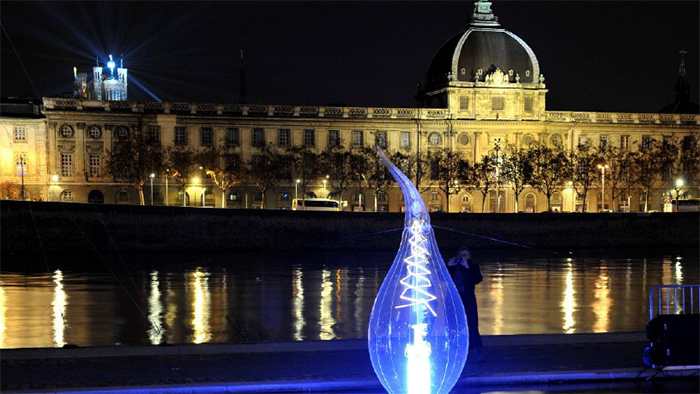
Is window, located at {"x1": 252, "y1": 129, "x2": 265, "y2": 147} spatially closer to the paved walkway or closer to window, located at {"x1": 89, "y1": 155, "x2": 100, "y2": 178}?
window, located at {"x1": 89, "y1": 155, "x2": 100, "y2": 178}

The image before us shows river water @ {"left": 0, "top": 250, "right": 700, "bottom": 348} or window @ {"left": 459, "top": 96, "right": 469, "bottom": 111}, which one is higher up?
window @ {"left": 459, "top": 96, "right": 469, "bottom": 111}

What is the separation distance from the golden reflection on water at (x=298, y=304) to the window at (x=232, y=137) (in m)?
56.2

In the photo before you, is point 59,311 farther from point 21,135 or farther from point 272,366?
point 21,135

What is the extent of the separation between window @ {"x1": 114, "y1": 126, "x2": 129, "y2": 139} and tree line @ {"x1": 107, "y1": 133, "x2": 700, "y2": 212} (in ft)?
1.89

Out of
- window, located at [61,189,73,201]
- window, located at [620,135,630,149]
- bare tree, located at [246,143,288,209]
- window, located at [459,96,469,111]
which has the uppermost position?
window, located at [459,96,469,111]

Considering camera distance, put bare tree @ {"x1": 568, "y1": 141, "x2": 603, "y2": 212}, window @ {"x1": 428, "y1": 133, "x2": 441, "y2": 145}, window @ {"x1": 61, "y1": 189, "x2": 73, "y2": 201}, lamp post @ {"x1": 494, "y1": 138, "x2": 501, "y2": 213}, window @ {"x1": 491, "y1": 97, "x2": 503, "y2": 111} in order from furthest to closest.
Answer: window @ {"x1": 491, "y1": 97, "x2": 503, "y2": 111} < window @ {"x1": 428, "y1": 133, "x2": 441, "y2": 145} < bare tree @ {"x1": 568, "y1": 141, "x2": 603, "y2": 212} < lamp post @ {"x1": 494, "y1": 138, "x2": 501, "y2": 213} < window @ {"x1": 61, "y1": 189, "x2": 73, "y2": 201}

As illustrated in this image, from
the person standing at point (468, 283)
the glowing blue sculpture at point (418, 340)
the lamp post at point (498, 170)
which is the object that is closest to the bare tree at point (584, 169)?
the lamp post at point (498, 170)

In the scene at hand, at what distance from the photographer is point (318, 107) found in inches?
4274

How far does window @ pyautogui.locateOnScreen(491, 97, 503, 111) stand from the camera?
4515 inches

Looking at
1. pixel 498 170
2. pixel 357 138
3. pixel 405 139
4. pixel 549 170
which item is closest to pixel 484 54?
pixel 405 139

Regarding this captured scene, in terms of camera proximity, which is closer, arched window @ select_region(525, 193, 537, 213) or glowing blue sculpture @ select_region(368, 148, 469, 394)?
glowing blue sculpture @ select_region(368, 148, 469, 394)

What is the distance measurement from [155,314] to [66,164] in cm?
7112

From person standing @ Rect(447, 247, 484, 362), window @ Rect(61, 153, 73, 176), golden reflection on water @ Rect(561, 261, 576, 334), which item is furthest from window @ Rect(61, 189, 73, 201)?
person standing @ Rect(447, 247, 484, 362)

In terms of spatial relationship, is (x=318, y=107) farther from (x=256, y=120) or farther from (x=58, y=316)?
(x=58, y=316)
